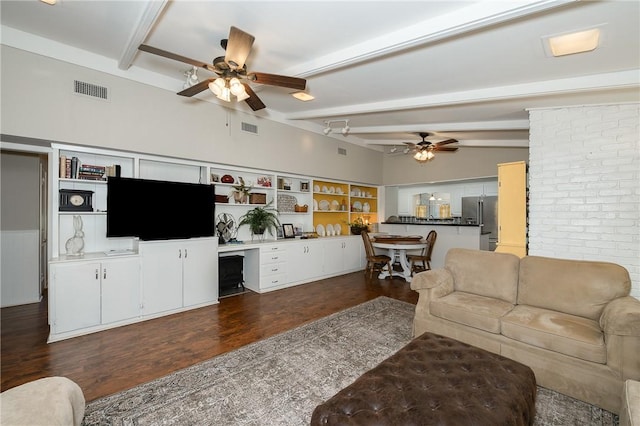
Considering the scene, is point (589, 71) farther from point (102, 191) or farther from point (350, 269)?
point (102, 191)

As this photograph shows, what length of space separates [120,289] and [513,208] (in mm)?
5545

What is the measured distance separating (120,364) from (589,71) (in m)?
5.65

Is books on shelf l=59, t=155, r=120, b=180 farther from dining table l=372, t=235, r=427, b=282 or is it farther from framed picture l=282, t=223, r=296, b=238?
dining table l=372, t=235, r=427, b=282

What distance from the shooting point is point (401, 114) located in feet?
15.5

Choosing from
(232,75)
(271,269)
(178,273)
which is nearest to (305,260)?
(271,269)

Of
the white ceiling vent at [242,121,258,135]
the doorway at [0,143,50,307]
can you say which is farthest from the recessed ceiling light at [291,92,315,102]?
the doorway at [0,143,50,307]

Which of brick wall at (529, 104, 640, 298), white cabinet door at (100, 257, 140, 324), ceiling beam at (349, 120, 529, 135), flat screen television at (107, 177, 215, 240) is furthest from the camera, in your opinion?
ceiling beam at (349, 120, 529, 135)

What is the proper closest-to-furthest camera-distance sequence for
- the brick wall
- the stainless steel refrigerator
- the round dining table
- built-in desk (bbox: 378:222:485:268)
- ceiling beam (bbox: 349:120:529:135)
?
the brick wall < ceiling beam (bbox: 349:120:529:135) < the round dining table < built-in desk (bbox: 378:222:485:268) < the stainless steel refrigerator

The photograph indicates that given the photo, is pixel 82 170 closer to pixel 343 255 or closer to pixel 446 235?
pixel 343 255

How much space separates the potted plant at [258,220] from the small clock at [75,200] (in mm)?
2232

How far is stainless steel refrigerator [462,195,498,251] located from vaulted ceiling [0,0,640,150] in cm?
315

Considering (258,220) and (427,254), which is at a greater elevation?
(258,220)

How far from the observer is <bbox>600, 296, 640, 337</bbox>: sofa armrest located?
1.99 meters

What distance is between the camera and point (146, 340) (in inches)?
123
